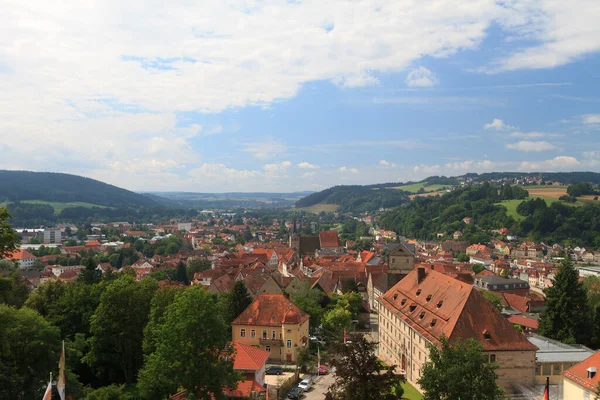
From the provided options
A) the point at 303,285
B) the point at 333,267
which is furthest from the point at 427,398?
the point at 333,267

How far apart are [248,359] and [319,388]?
6382mm

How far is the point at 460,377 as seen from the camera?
25281mm

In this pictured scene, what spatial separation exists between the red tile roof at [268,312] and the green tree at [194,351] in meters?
20.9

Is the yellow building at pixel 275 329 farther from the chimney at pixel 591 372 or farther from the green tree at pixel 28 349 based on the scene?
the chimney at pixel 591 372

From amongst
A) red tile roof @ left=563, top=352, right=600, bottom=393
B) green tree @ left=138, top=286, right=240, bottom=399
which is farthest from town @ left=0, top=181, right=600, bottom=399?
green tree @ left=138, top=286, right=240, bottom=399

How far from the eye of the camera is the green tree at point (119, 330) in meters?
37.3

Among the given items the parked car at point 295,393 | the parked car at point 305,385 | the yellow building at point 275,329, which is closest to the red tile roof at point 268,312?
the yellow building at point 275,329

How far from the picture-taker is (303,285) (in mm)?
65438

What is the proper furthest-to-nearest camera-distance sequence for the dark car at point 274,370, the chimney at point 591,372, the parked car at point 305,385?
the dark car at point 274,370, the parked car at point 305,385, the chimney at point 591,372

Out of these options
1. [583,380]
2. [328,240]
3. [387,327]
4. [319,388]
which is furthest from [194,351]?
[328,240]

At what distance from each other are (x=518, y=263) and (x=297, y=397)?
130 metres

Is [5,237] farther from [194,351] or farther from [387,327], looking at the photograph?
[387,327]

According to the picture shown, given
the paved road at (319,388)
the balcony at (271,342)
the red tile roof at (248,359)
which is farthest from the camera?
the balcony at (271,342)

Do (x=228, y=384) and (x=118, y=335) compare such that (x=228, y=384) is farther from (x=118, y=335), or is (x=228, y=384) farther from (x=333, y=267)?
(x=333, y=267)
